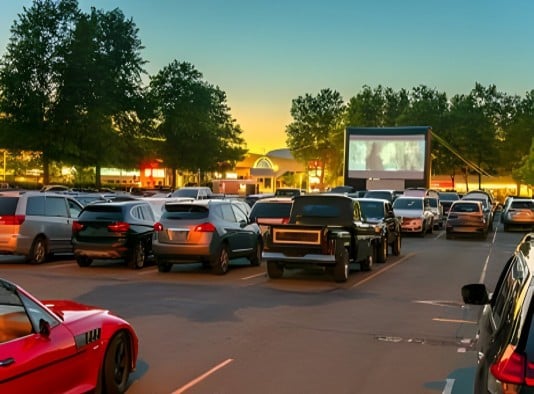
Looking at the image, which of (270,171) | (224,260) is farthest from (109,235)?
(270,171)

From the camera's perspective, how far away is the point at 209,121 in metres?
83.0

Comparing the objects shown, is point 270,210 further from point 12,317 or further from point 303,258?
point 12,317

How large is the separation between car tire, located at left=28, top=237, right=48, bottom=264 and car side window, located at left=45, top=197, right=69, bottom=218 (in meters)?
0.81

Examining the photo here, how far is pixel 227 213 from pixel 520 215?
2408 centimetres

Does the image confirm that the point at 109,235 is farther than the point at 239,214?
No

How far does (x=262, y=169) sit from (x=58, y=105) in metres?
51.9

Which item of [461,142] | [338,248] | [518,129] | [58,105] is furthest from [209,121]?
[338,248]

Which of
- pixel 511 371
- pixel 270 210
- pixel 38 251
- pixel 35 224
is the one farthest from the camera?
pixel 270 210

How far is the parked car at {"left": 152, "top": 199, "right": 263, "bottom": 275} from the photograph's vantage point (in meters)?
16.1

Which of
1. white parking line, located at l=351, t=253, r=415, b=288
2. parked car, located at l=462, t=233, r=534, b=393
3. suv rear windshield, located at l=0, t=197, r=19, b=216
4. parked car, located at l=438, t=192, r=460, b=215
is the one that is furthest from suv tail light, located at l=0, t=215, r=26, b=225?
parked car, located at l=438, t=192, r=460, b=215

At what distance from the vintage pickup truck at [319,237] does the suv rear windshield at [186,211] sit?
1882 mm

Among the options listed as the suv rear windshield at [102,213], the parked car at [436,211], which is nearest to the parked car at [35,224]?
the suv rear windshield at [102,213]

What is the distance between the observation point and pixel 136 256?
17609 mm

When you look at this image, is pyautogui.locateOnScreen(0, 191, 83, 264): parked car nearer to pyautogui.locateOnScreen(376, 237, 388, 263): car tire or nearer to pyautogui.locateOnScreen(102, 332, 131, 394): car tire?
pyautogui.locateOnScreen(376, 237, 388, 263): car tire
